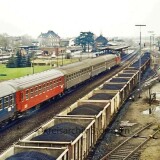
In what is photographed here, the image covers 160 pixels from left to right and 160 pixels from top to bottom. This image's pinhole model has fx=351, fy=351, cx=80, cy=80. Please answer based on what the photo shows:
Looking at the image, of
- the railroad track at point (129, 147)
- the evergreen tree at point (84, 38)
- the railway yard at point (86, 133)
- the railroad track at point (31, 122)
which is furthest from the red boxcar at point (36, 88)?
the evergreen tree at point (84, 38)

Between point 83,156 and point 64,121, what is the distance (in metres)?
4.02

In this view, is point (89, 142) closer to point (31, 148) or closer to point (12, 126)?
point (31, 148)

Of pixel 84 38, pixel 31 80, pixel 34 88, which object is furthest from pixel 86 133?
pixel 84 38

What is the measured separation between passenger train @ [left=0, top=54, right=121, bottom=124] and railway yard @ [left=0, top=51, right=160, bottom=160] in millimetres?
1508

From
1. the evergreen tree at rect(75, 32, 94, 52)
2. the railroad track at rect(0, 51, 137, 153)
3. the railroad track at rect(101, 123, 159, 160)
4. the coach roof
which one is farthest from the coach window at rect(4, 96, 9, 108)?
the evergreen tree at rect(75, 32, 94, 52)

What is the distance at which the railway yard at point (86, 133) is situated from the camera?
57.9 feet

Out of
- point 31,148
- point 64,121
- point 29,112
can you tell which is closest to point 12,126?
point 29,112

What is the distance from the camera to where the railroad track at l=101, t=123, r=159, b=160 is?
22625 mm

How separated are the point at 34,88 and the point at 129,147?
13.6 meters

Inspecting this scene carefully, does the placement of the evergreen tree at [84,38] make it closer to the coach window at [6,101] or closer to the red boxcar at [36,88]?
the red boxcar at [36,88]

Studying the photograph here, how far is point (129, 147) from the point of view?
25172 millimetres

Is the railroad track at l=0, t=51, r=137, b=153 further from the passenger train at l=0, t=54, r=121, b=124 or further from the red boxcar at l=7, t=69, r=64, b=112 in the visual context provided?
the red boxcar at l=7, t=69, r=64, b=112

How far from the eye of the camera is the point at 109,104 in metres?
28.8

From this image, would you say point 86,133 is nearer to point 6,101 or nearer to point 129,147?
point 129,147
